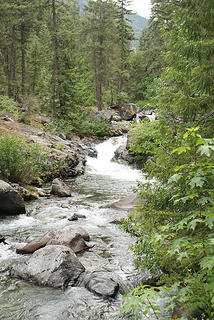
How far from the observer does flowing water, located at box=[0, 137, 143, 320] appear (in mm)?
4332

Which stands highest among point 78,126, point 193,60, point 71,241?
point 193,60

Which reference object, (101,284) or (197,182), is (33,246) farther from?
(197,182)

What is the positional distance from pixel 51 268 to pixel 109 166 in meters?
16.1

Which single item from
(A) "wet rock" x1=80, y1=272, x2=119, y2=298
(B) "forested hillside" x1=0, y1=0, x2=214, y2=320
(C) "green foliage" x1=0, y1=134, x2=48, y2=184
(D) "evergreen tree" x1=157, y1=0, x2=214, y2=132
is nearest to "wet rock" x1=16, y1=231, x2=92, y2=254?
(A) "wet rock" x1=80, y1=272, x2=119, y2=298

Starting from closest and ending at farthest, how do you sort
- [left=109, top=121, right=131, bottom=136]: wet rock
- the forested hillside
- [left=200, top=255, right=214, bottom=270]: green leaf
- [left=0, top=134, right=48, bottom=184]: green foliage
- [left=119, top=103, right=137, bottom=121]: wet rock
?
[left=200, top=255, right=214, bottom=270]: green leaf, the forested hillside, [left=0, top=134, right=48, bottom=184]: green foliage, [left=109, top=121, right=131, bottom=136]: wet rock, [left=119, top=103, right=137, bottom=121]: wet rock

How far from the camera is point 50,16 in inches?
928

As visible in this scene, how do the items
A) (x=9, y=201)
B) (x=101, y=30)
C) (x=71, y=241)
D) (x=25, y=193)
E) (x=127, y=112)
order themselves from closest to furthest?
1. (x=71, y=241)
2. (x=9, y=201)
3. (x=25, y=193)
4. (x=127, y=112)
5. (x=101, y=30)

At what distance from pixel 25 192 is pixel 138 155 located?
11.1 metres

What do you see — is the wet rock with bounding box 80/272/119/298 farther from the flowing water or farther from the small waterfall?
the small waterfall

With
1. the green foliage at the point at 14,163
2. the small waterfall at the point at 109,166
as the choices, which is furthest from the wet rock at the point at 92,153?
the green foliage at the point at 14,163

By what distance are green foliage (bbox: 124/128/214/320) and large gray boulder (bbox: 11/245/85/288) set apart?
1526 millimetres

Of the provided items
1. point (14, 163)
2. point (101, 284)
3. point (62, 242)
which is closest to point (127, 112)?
point (14, 163)

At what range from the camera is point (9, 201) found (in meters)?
8.89

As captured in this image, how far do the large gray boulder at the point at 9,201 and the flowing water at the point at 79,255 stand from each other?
35 cm
